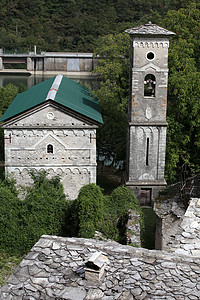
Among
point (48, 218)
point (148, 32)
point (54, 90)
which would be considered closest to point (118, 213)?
point (48, 218)

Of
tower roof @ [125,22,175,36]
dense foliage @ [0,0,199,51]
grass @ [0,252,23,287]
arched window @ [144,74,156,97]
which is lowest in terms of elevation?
grass @ [0,252,23,287]

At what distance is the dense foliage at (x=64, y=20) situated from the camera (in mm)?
90562

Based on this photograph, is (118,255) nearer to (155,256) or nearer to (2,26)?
(155,256)

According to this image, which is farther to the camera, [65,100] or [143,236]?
[65,100]

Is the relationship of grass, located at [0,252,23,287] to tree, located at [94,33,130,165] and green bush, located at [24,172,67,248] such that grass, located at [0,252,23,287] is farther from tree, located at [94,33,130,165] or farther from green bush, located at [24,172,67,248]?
tree, located at [94,33,130,165]

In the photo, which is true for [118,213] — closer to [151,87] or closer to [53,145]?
[53,145]

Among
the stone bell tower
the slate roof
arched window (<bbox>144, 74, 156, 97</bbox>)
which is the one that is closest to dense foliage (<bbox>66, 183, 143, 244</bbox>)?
the slate roof

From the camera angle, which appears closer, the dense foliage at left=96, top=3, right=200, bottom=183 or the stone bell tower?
the stone bell tower

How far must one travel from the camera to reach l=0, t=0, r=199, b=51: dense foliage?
9056 cm

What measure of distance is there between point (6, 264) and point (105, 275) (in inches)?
266

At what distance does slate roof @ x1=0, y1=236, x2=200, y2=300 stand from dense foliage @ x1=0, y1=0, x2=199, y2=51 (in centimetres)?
8192

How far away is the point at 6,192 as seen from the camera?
16.2 meters

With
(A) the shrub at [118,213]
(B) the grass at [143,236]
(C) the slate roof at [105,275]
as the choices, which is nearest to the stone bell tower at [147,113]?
(B) the grass at [143,236]

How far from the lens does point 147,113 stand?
21031mm
